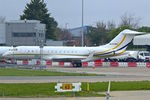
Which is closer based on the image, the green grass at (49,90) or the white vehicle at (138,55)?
the green grass at (49,90)

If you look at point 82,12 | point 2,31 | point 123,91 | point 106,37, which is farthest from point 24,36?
point 123,91

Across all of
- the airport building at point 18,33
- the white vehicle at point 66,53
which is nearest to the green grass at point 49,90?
the white vehicle at point 66,53

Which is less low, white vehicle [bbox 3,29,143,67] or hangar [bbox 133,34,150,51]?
hangar [bbox 133,34,150,51]

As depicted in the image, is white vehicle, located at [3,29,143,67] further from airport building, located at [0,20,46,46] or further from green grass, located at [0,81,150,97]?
green grass, located at [0,81,150,97]

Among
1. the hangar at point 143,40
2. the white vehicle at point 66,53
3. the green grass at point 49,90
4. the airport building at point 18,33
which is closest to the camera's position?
the green grass at point 49,90

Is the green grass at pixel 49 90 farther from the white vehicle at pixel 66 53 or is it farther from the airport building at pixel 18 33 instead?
the airport building at pixel 18 33

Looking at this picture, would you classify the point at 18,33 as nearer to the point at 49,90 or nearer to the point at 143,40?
the point at 143,40

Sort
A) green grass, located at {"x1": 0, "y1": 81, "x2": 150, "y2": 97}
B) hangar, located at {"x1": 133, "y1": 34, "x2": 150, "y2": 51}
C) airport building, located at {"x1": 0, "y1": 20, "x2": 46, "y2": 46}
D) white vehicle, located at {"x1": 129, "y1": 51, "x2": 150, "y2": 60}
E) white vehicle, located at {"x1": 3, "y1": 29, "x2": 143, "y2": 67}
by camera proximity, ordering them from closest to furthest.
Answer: green grass, located at {"x1": 0, "y1": 81, "x2": 150, "y2": 97} → white vehicle, located at {"x1": 3, "y1": 29, "x2": 143, "y2": 67} → white vehicle, located at {"x1": 129, "y1": 51, "x2": 150, "y2": 60} → hangar, located at {"x1": 133, "y1": 34, "x2": 150, "y2": 51} → airport building, located at {"x1": 0, "y1": 20, "x2": 46, "y2": 46}

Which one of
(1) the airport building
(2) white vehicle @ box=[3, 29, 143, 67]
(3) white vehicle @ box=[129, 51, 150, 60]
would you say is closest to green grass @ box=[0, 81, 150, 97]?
(2) white vehicle @ box=[3, 29, 143, 67]

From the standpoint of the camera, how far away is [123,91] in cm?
2334

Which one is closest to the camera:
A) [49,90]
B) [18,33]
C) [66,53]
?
[49,90]

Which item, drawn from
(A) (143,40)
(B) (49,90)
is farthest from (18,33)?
(B) (49,90)

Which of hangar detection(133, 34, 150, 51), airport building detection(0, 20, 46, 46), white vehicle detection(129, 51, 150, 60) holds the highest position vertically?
airport building detection(0, 20, 46, 46)

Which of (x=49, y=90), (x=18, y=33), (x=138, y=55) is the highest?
(x=18, y=33)
